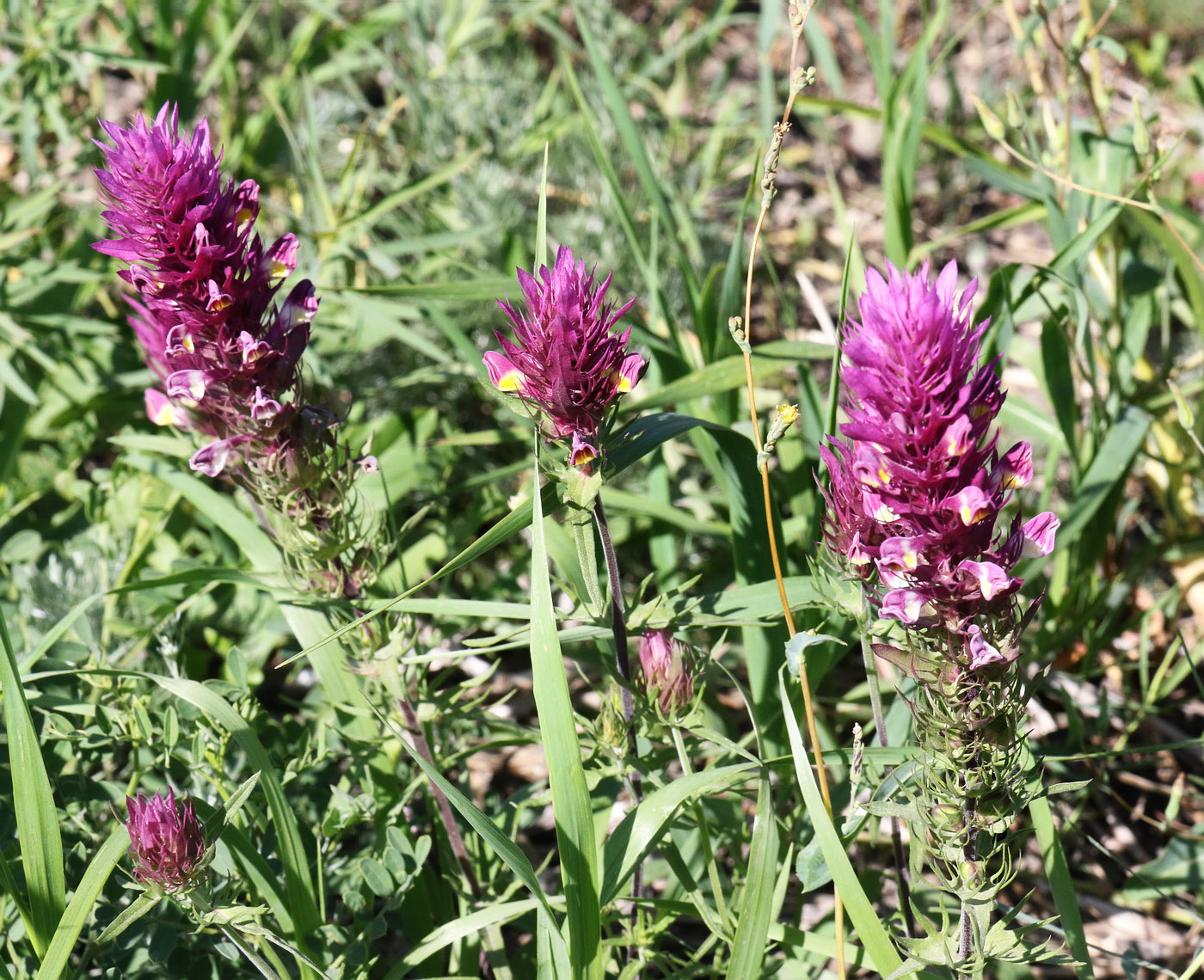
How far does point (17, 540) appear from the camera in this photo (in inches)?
94.5

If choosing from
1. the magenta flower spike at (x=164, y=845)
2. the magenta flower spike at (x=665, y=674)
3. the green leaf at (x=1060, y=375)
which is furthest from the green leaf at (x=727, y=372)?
the magenta flower spike at (x=164, y=845)

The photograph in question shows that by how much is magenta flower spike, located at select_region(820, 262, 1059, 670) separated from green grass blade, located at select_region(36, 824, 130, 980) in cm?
108

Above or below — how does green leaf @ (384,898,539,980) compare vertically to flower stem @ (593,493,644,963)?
below

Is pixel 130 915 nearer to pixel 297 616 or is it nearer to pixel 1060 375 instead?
pixel 297 616

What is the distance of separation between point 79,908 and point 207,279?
2.90ft

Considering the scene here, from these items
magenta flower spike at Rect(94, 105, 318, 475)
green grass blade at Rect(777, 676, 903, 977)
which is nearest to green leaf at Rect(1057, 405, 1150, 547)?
green grass blade at Rect(777, 676, 903, 977)

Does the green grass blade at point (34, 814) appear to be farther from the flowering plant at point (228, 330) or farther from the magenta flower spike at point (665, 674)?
the magenta flower spike at point (665, 674)

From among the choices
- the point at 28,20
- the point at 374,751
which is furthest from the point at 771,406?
the point at 28,20

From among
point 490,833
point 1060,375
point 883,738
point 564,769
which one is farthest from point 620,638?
point 1060,375

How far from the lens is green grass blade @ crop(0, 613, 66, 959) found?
137 cm

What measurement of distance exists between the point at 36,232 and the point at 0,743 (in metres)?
1.30

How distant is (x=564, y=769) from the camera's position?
1315 mm

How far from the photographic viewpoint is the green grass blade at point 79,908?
1.37 m

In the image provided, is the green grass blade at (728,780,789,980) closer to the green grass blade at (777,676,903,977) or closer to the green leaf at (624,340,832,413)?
the green grass blade at (777,676,903,977)
